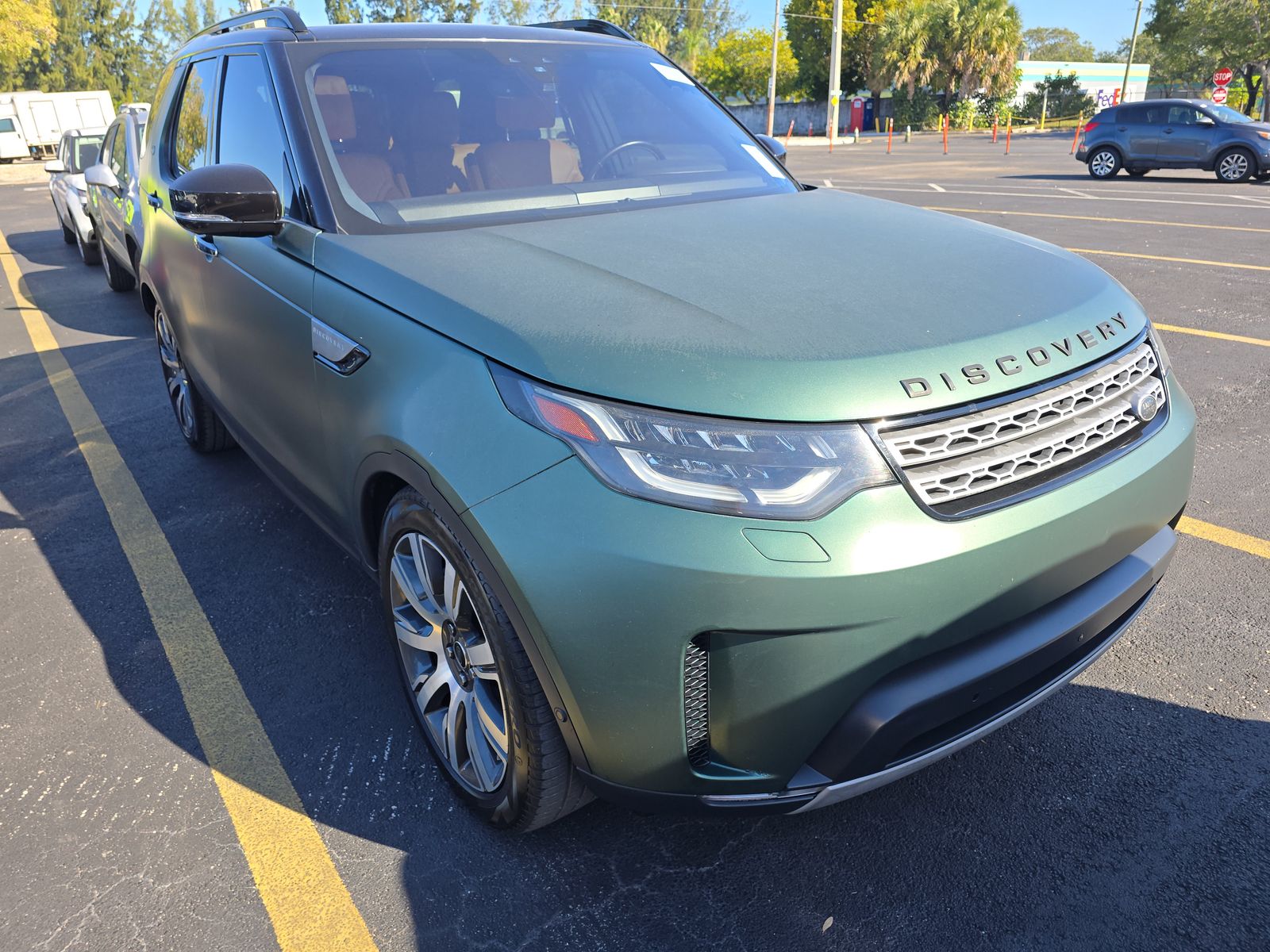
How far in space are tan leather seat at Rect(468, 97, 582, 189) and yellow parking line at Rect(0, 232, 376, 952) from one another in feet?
5.89

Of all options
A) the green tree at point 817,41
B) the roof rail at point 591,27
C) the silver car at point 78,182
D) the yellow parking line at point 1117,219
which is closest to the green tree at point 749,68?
the green tree at point 817,41

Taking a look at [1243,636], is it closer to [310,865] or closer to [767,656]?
[767,656]

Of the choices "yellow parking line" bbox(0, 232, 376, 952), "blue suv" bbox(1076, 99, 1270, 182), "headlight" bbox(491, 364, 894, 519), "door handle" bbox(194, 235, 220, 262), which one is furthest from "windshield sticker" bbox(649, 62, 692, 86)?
"blue suv" bbox(1076, 99, 1270, 182)

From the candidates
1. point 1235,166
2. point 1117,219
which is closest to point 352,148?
point 1117,219

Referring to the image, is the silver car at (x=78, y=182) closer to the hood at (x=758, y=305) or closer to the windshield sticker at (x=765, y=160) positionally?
the windshield sticker at (x=765, y=160)

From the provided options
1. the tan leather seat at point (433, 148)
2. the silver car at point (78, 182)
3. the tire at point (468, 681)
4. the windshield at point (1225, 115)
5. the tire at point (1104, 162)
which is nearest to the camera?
the tire at point (468, 681)

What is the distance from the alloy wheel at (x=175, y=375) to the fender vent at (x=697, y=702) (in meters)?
3.55

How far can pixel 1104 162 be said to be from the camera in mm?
18391

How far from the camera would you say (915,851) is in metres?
2.22

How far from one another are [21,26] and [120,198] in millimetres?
37322

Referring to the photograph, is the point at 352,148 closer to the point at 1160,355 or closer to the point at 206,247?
the point at 206,247

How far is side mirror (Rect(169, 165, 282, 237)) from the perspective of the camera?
2.58 m

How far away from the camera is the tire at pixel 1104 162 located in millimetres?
18203

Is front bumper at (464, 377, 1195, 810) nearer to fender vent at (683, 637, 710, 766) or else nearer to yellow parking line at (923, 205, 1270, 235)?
fender vent at (683, 637, 710, 766)
